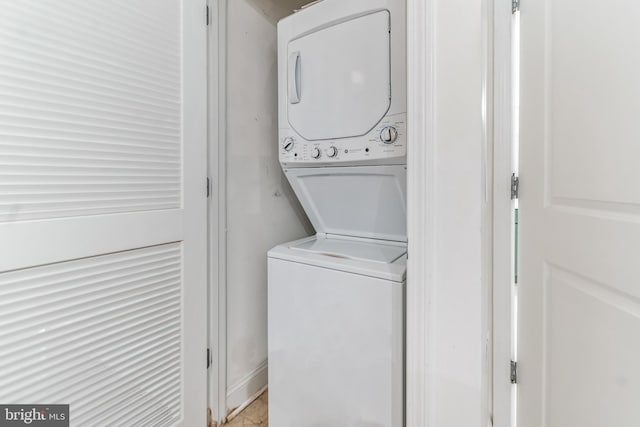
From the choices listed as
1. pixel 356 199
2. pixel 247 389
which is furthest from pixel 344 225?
pixel 247 389

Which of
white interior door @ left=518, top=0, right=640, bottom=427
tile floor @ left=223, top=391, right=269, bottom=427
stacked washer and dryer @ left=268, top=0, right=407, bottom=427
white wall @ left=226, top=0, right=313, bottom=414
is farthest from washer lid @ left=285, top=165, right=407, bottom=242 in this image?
tile floor @ left=223, top=391, right=269, bottom=427

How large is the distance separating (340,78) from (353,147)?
0.32 m

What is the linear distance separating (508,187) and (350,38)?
2.99ft

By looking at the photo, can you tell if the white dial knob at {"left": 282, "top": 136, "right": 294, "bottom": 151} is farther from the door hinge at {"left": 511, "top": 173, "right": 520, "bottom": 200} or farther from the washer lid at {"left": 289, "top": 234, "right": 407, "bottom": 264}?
the door hinge at {"left": 511, "top": 173, "right": 520, "bottom": 200}

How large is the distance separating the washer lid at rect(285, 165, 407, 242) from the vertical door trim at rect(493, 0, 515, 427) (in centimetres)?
38

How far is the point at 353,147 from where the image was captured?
1.32 metres

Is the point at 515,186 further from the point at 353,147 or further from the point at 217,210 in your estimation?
the point at 217,210

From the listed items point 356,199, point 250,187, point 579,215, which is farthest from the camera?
point 250,187

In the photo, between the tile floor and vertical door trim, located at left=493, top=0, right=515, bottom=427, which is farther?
the tile floor

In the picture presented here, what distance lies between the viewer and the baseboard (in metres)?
1.62

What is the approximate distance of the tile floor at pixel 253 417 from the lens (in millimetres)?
1574

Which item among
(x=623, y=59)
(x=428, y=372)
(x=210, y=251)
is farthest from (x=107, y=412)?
(x=623, y=59)

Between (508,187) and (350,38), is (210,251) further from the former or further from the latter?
(508,187)

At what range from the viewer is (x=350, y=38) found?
1.29 meters
